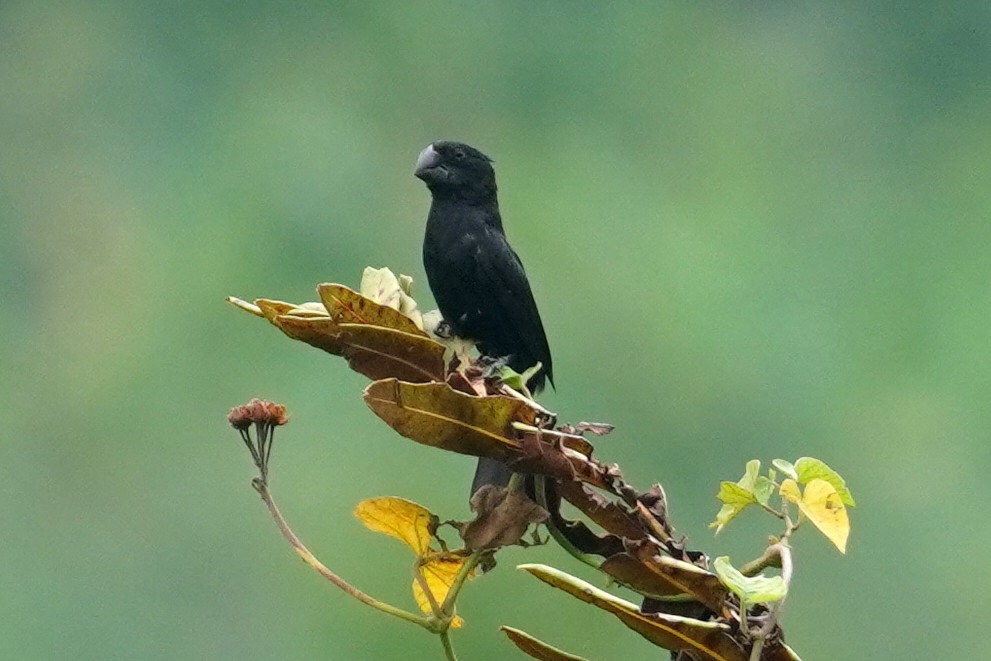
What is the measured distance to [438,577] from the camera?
115cm

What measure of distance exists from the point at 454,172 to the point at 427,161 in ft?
0.16

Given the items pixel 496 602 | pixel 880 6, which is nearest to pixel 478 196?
pixel 496 602

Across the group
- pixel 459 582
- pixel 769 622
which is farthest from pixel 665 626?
pixel 459 582

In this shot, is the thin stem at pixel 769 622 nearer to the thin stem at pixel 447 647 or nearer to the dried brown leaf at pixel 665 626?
the dried brown leaf at pixel 665 626

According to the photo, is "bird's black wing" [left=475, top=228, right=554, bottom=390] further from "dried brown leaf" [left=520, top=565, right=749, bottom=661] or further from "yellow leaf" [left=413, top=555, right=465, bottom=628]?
"dried brown leaf" [left=520, top=565, right=749, bottom=661]

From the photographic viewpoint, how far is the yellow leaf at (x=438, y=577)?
112cm

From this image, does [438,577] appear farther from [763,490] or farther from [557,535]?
[763,490]

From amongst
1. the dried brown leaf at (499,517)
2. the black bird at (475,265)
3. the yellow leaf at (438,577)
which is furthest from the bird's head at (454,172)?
the dried brown leaf at (499,517)

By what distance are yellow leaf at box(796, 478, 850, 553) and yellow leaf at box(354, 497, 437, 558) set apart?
28 cm

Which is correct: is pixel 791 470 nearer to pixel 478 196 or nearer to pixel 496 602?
pixel 478 196

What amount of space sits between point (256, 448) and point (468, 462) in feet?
8.75

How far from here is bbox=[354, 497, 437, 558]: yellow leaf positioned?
1.09 m

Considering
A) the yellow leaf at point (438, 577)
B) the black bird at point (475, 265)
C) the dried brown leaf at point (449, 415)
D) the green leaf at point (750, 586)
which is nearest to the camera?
the green leaf at point (750, 586)

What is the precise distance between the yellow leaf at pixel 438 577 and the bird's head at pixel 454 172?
1.23 metres
